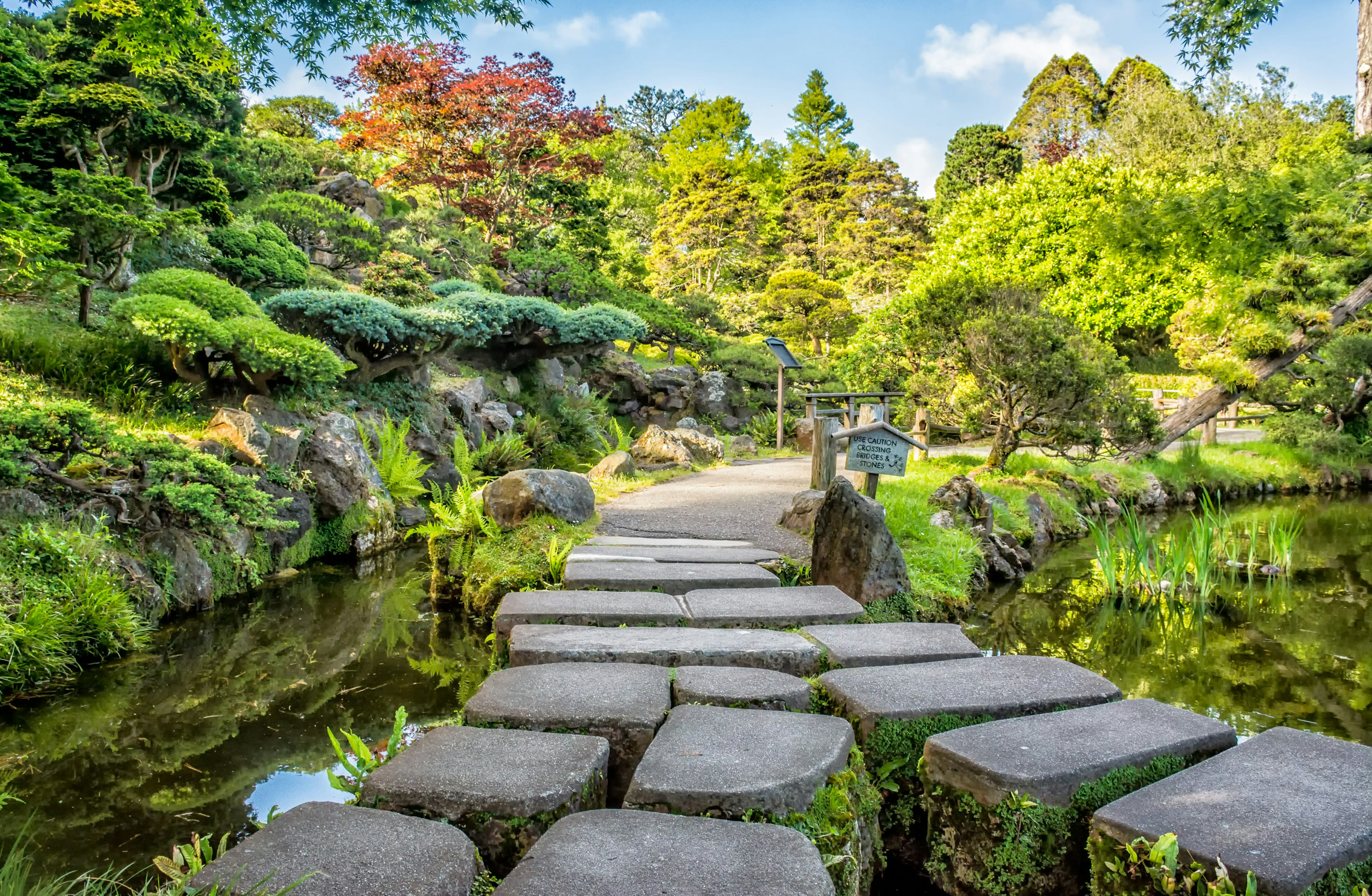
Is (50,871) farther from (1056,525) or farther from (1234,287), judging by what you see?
(1234,287)

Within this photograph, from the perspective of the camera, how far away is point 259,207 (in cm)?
1216

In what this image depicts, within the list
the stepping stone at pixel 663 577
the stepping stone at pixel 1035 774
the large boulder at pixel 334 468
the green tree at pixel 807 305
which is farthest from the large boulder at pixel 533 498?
the green tree at pixel 807 305

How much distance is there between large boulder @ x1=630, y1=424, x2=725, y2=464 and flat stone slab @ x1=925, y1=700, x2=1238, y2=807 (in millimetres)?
8464

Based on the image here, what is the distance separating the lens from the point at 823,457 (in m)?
7.25

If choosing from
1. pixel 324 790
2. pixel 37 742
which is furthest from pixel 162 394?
pixel 324 790

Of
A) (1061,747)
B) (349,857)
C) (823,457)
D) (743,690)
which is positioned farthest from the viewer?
(823,457)

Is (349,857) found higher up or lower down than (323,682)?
higher up

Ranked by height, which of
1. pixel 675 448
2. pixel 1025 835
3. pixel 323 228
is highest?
pixel 323 228

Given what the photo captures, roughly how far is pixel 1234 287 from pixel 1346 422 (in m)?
6.81

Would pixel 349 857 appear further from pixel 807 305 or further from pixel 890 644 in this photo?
pixel 807 305

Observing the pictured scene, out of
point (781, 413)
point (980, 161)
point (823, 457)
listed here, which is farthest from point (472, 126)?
point (980, 161)

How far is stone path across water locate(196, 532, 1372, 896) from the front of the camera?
4.83 ft

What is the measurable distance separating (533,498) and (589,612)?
2.47m

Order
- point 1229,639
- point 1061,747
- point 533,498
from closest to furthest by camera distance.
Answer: point 1061,747, point 1229,639, point 533,498
